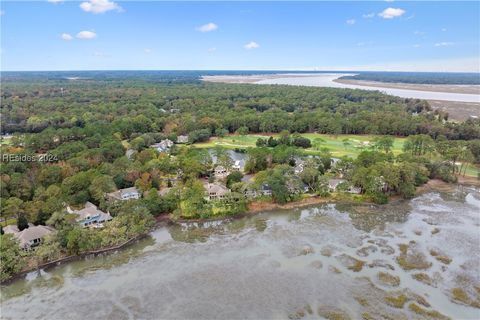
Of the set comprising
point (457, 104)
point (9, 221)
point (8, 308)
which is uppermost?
point (457, 104)

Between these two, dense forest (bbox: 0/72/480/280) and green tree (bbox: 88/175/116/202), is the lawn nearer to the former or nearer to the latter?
dense forest (bbox: 0/72/480/280)

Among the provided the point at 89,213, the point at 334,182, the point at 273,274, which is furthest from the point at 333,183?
the point at 89,213

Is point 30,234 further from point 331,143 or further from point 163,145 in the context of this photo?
point 331,143

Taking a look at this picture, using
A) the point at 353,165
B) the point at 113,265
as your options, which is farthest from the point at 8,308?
the point at 353,165

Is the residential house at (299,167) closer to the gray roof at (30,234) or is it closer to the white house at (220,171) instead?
the white house at (220,171)

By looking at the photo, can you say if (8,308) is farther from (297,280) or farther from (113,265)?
(297,280)

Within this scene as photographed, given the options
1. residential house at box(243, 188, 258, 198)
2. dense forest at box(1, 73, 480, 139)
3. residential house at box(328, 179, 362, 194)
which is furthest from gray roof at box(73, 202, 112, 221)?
dense forest at box(1, 73, 480, 139)
